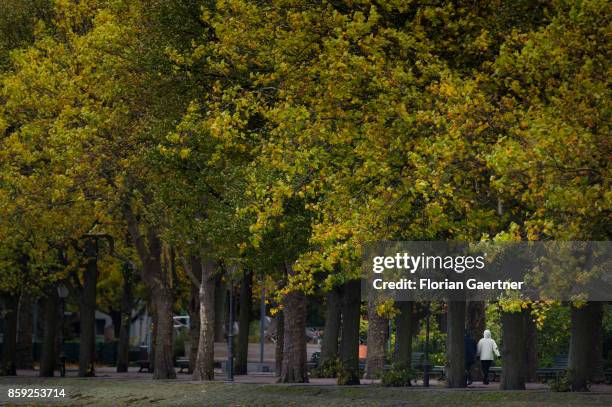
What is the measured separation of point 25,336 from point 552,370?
94.3 feet

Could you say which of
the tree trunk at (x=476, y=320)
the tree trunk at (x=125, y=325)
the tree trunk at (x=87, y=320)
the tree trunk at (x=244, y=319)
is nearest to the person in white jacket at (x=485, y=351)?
the tree trunk at (x=476, y=320)

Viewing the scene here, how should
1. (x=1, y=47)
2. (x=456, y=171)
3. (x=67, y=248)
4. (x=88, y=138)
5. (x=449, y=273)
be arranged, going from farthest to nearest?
1. (x=67, y=248)
2. (x=1, y=47)
3. (x=88, y=138)
4. (x=449, y=273)
5. (x=456, y=171)

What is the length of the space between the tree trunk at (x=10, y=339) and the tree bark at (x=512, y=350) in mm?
25768

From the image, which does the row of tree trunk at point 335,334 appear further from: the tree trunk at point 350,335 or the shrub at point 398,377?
the shrub at point 398,377

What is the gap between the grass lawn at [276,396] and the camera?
29.9 m

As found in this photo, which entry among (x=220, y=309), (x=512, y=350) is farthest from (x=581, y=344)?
(x=220, y=309)

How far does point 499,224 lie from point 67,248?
28.8 metres

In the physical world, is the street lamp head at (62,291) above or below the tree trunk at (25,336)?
above

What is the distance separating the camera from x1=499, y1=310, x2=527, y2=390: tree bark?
3409 centimetres

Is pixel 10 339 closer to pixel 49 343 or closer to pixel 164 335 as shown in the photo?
pixel 49 343

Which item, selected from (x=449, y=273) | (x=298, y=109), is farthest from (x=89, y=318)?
(x=298, y=109)

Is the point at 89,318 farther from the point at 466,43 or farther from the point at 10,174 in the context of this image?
the point at 466,43

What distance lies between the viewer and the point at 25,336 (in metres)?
66.1

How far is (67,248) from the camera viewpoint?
165ft
